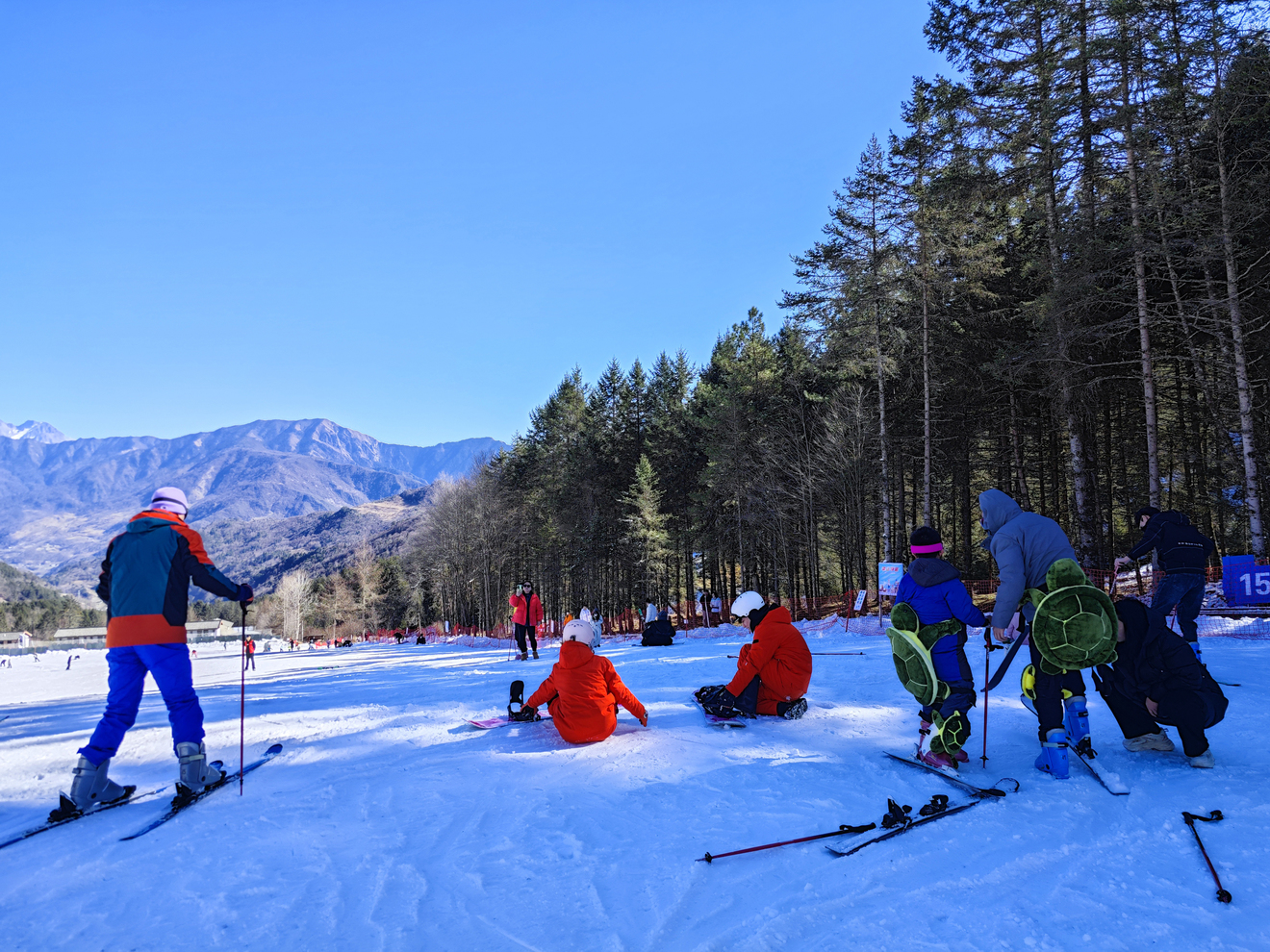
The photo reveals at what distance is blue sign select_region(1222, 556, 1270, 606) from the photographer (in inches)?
504

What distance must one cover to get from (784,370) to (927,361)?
10796 millimetres

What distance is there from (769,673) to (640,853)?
3.43 meters

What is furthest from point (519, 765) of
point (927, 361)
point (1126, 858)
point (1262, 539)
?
point (927, 361)

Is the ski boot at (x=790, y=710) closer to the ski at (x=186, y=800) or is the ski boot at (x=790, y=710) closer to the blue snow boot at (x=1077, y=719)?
the blue snow boot at (x=1077, y=719)

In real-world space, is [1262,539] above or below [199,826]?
above

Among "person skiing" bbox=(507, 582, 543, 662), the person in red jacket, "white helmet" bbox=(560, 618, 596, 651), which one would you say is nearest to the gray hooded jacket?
the person in red jacket

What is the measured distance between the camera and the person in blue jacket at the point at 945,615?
484cm

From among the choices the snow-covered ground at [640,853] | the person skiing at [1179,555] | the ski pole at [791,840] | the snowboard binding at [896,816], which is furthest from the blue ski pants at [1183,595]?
the ski pole at [791,840]

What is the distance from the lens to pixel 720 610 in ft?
97.3

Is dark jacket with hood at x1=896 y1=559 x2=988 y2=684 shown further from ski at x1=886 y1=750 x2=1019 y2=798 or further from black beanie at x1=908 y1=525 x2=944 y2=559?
ski at x1=886 y1=750 x2=1019 y2=798

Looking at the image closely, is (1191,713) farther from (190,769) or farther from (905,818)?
(190,769)

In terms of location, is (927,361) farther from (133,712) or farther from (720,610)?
(133,712)

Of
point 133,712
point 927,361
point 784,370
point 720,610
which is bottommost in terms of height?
point 720,610

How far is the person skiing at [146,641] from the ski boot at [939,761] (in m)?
4.96
